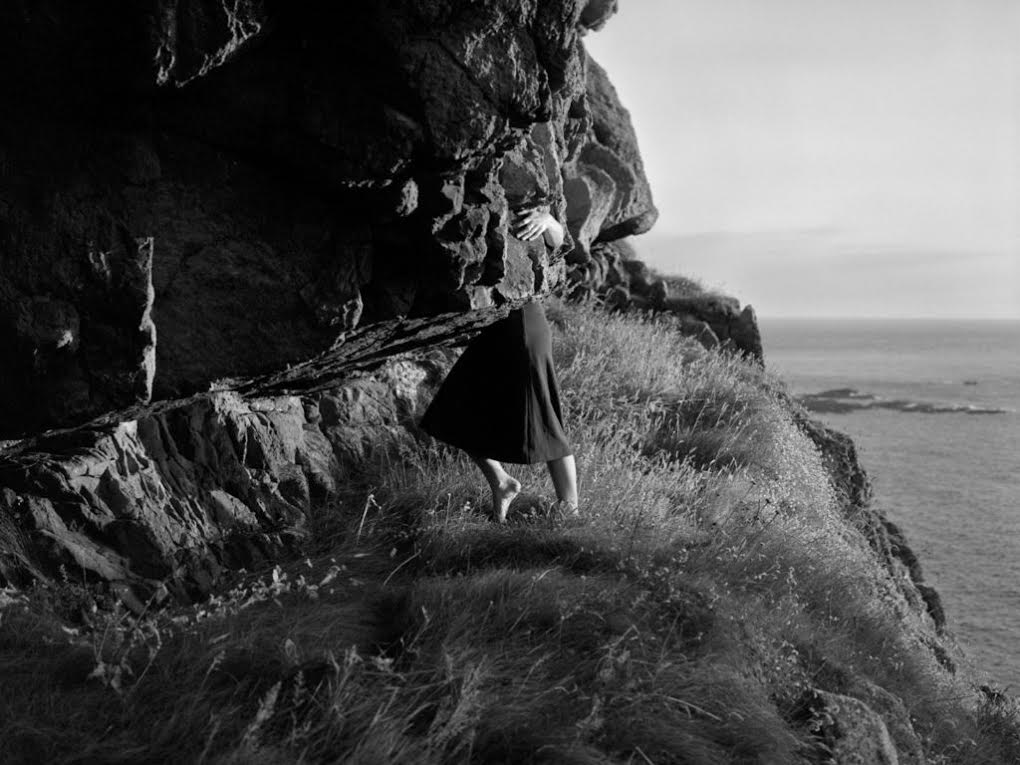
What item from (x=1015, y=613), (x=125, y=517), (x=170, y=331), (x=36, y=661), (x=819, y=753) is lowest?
(x=1015, y=613)

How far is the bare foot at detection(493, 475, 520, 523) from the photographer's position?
5.56 m

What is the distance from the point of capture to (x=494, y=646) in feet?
12.8

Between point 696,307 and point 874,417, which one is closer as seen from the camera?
point 696,307

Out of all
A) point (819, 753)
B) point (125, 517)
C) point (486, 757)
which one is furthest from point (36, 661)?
point (819, 753)

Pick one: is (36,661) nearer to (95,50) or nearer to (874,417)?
(95,50)

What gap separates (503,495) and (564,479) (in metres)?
0.40

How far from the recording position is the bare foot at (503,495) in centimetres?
556

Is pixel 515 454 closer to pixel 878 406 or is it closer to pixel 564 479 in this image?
pixel 564 479

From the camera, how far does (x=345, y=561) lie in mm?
5180

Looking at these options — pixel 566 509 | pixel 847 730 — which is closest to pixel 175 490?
pixel 566 509

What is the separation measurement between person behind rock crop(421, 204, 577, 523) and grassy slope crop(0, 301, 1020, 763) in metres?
0.27

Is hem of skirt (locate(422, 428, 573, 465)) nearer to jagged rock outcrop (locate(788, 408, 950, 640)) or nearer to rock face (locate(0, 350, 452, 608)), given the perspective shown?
rock face (locate(0, 350, 452, 608))

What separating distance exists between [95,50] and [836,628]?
512 cm

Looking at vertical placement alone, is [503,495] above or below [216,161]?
below
